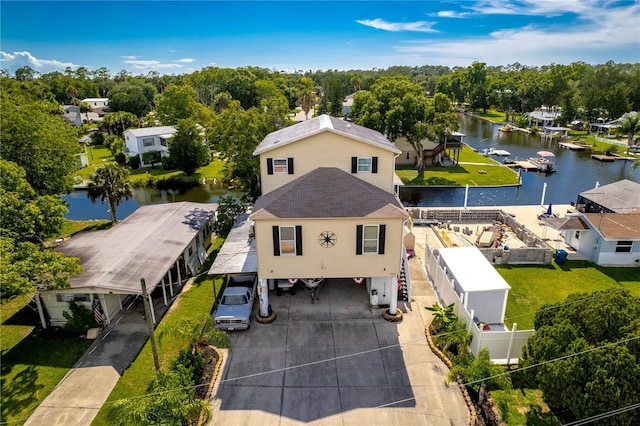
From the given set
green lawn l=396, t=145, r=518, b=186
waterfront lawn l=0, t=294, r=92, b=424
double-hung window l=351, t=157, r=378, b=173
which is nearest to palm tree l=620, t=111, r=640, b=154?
green lawn l=396, t=145, r=518, b=186

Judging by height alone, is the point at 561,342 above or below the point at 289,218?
below

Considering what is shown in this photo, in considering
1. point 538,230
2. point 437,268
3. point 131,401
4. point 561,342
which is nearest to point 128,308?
point 131,401

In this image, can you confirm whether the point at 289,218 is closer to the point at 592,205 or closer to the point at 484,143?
the point at 592,205

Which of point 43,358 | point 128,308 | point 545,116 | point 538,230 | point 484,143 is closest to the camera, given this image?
point 43,358

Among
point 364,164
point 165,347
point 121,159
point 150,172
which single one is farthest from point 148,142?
point 165,347

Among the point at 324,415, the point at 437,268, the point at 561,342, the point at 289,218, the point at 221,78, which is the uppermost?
the point at 221,78

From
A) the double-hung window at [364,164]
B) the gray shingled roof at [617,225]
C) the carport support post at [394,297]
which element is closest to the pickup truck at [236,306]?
the carport support post at [394,297]

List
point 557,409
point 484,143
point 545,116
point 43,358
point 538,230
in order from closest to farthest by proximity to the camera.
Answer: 1. point 557,409
2. point 43,358
3. point 538,230
4. point 484,143
5. point 545,116
